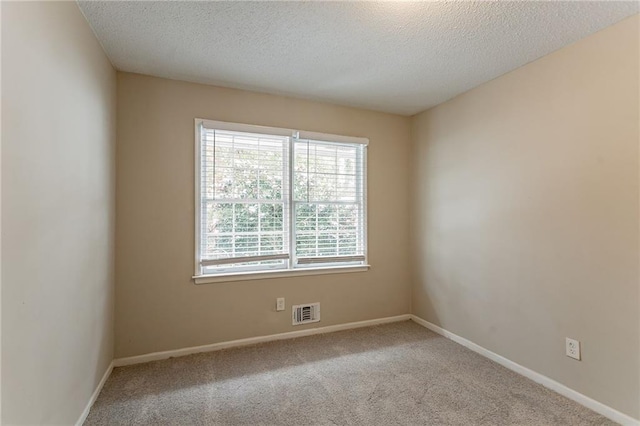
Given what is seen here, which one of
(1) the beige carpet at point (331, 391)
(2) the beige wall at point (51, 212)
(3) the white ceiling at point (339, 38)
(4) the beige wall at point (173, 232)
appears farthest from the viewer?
(4) the beige wall at point (173, 232)

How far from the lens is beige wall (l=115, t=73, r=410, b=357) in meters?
2.57

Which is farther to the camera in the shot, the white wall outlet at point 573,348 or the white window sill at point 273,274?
the white window sill at point 273,274

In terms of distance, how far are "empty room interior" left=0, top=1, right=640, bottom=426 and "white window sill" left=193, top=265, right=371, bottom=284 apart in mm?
24

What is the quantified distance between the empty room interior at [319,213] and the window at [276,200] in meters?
0.02

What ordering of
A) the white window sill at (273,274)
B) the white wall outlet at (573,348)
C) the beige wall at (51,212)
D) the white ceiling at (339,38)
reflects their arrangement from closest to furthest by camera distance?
the beige wall at (51,212)
the white ceiling at (339,38)
the white wall outlet at (573,348)
the white window sill at (273,274)

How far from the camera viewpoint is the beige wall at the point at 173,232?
2.57 meters

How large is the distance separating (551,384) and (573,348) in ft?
1.08

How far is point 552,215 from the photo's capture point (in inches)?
87.7

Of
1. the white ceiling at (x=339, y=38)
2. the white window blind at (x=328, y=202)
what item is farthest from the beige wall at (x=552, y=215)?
the white window blind at (x=328, y=202)

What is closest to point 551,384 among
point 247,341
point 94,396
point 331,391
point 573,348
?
point 573,348

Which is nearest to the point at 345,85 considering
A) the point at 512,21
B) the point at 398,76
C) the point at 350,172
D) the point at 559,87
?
the point at 398,76

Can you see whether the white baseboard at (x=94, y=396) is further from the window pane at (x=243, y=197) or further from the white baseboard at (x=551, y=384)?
the white baseboard at (x=551, y=384)

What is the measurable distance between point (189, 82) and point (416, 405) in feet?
10.1

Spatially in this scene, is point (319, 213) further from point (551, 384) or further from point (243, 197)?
point (551, 384)
